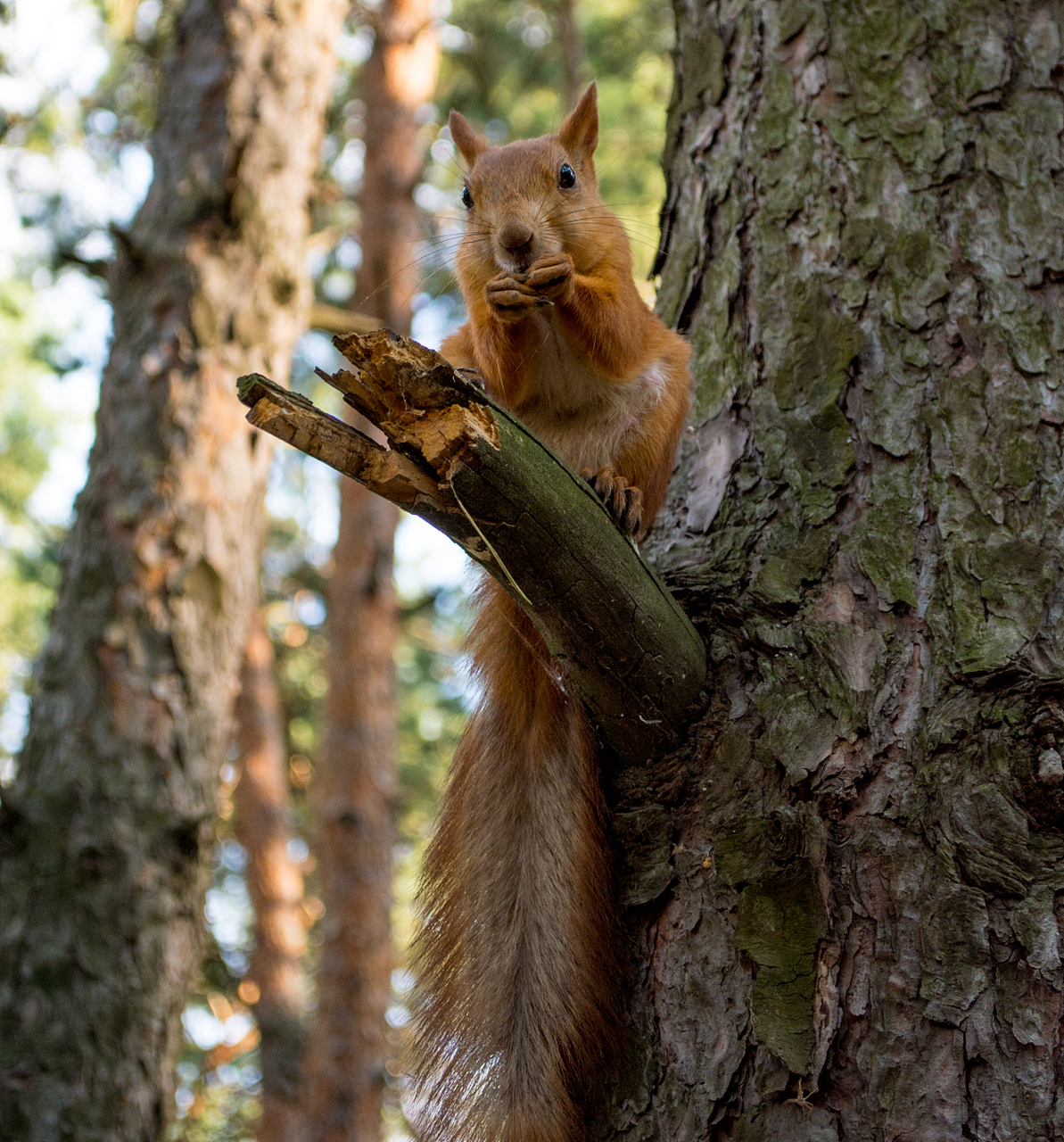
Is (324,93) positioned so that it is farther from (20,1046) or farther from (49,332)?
(49,332)

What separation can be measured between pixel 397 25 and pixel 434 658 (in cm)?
513

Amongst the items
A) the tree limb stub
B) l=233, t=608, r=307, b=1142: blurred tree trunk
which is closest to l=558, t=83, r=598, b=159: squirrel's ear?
the tree limb stub

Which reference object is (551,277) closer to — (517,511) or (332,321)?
(517,511)

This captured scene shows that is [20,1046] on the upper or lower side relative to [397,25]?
lower

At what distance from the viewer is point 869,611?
5.25 feet

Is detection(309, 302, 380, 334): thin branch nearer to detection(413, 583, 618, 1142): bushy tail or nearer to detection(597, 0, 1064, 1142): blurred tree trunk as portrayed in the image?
detection(597, 0, 1064, 1142): blurred tree trunk

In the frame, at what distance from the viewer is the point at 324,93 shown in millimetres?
3514

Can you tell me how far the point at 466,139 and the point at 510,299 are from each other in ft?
3.03

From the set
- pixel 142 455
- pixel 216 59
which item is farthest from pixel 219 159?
pixel 142 455

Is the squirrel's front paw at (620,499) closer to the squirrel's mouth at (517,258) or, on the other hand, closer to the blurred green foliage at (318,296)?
the squirrel's mouth at (517,258)

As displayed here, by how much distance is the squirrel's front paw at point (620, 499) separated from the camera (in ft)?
5.78

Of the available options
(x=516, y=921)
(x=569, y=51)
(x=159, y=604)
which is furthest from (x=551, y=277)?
(x=569, y=51)

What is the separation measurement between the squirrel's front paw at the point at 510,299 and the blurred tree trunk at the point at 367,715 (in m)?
3.82

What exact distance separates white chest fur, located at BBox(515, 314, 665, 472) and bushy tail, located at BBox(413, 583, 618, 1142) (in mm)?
351
